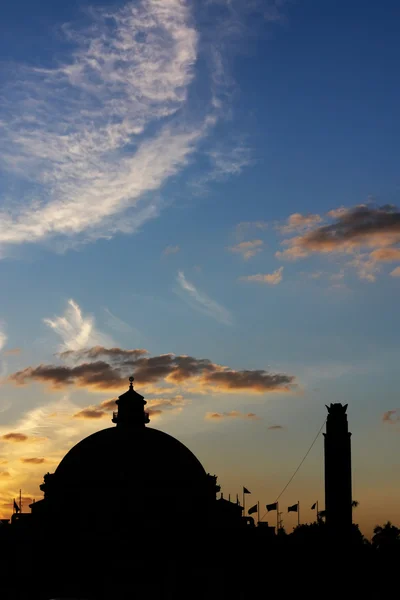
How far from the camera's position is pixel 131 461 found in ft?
320

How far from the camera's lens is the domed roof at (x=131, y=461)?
96.6 meters

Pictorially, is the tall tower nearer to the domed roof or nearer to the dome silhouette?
the dome silhouette

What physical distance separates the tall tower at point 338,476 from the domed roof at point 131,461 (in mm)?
14357

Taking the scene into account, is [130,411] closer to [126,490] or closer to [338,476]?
[126,490]

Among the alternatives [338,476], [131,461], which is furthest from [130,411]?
[338,476]

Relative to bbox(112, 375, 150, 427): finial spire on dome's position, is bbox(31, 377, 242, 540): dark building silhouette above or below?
below

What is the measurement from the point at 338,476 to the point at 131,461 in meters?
22.3

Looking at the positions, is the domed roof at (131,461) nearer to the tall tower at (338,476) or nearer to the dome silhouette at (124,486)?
the dome silhouette at (124,486)

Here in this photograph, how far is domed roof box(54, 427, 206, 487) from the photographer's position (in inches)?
3804

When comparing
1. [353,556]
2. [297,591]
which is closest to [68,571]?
[297,591]

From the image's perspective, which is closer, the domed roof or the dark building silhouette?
the dark building silhouette

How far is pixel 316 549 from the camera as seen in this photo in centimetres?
9250

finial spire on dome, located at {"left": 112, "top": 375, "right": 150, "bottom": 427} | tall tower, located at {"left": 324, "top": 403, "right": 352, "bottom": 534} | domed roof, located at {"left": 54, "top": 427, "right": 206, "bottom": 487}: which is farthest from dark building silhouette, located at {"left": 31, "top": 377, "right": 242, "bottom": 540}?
tall tower, located at {"left": 324, "top": 403, "right": 352, "bottom": 534}

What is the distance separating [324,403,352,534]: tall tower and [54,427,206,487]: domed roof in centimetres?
1436
